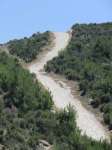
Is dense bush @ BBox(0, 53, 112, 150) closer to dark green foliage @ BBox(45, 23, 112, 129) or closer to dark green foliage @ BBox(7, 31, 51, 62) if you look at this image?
dark green foliage @ BBox(45, 23, 112, 129)

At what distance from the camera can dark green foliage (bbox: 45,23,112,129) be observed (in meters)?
38.7

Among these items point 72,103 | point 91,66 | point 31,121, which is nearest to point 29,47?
point 91,66

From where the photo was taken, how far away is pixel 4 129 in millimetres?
25016

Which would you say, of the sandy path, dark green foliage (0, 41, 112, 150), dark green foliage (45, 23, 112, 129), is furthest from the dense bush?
dark green foliage (45, 23, 112, 129)

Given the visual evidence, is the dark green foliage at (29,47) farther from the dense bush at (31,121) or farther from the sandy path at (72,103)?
the dense bush at (31,121)

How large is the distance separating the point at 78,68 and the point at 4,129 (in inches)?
1051

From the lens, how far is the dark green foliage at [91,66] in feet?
127

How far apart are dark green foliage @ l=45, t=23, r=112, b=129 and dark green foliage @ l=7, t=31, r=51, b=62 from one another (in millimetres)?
3917

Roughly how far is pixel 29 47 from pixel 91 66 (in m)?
21.3

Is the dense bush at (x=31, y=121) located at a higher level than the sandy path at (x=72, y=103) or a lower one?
higher

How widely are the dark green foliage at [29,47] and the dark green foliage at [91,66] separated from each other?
12.9 ft

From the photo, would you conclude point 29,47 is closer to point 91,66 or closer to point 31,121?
point 91,66

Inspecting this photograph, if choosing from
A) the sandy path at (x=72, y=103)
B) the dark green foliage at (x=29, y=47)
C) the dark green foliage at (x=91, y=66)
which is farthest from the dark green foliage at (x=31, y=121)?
the dark green foliage at (x=29, y=47)

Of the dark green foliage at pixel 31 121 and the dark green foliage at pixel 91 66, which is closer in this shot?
the dark green foliage at pixel 31 121
